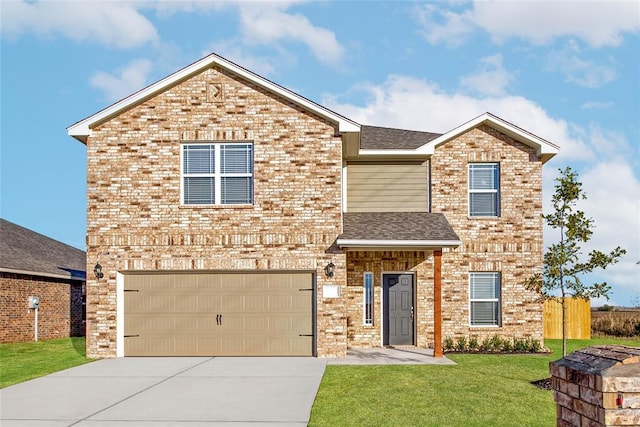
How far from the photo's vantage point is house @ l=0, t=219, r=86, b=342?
21438mm

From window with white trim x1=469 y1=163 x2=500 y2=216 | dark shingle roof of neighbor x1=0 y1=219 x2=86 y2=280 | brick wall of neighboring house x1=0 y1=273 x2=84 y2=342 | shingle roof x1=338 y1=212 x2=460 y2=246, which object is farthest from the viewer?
dark shingle roof of neighbor x1=0 y1=219 x2=86 y2=280

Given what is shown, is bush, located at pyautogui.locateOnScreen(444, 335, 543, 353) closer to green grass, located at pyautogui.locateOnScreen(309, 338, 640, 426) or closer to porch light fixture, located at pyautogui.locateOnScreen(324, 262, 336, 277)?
green grass, located at pyautogui.locateOnScreen(309, 338, 640, 426)

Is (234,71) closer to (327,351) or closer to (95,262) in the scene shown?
(95,262)

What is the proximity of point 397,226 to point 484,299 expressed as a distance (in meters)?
3.86

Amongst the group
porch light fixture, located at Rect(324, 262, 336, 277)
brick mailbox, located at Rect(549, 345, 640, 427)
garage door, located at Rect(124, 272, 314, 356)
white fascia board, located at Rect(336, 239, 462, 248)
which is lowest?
garage door, located at Rect(124, 272, 314, 356)

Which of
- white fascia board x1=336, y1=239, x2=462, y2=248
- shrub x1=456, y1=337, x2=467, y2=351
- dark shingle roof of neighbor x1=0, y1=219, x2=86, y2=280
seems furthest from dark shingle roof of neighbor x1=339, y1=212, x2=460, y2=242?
dark shingle roof of neighbor x1=0, y1=219, x2=86, y2=280

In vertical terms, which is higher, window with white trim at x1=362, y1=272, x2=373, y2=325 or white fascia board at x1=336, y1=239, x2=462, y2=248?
white fascia board at x1=336, y1=239, x2=462, y2=248

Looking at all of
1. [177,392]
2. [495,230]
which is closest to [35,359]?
[177,392]

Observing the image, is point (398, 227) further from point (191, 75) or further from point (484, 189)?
point (191, 75)

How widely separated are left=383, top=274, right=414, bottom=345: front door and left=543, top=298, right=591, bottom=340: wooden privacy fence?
719 cm

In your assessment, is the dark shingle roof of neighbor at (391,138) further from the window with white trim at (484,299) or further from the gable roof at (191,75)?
the window with white trim at (484,299)

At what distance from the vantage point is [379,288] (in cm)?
1855

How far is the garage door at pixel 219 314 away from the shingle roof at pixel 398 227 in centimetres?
181

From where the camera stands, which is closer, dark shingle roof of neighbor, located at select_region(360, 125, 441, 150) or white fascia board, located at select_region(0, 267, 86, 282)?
dark shingle roof of neighbor, located at select_region(360, 125, 441, 150)
